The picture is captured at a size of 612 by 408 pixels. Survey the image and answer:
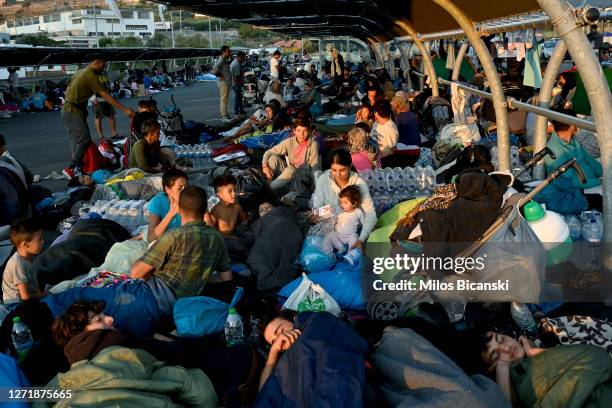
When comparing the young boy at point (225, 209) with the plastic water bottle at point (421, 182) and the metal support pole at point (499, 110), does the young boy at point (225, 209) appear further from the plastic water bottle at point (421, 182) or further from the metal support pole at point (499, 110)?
the metal support pole at point (499, 110)

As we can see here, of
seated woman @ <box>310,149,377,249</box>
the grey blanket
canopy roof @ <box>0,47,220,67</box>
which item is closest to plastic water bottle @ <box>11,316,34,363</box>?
the grey blanket

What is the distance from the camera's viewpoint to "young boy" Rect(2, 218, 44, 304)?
4.92 m

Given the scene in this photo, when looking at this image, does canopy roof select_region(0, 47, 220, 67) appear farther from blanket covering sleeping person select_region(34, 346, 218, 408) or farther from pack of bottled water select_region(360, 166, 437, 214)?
blanket covering sleeping person select_region(34, 346, 218, 408)

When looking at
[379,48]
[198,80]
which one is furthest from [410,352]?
[198,80]

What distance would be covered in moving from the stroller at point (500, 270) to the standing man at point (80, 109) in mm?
7035

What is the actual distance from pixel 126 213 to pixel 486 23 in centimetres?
544

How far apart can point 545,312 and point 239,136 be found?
8477 mm

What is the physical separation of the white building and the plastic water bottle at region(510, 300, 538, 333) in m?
126

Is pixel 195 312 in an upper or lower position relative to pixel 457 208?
lower

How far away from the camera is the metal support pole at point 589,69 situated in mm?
4406

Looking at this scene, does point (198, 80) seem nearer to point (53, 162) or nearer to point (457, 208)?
point (53, 162)

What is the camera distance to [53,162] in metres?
12.7

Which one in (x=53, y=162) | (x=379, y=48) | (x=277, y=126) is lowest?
(x=53, y=162)

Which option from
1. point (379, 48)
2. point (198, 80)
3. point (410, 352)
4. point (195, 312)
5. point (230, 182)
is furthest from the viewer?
point (198, 80)
